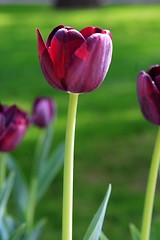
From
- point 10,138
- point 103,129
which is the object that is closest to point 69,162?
point 10,138

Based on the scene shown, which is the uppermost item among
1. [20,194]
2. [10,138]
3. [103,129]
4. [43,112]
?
[10,138]

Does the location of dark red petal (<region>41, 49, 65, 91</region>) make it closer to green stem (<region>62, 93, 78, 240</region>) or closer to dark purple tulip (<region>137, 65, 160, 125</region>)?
green stem (<region>62, 93, 78, 240</region>)

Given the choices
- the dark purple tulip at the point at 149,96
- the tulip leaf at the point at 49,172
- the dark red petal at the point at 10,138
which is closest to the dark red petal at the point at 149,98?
the dark purple tulip at the point at 149,96

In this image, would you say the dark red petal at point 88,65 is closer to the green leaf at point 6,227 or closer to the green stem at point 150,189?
the green stem at point 150,189

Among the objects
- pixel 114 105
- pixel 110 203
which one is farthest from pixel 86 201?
pixel 114 105

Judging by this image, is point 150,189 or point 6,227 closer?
point 150,189

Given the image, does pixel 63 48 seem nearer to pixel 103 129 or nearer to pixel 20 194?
pixel 20 194
